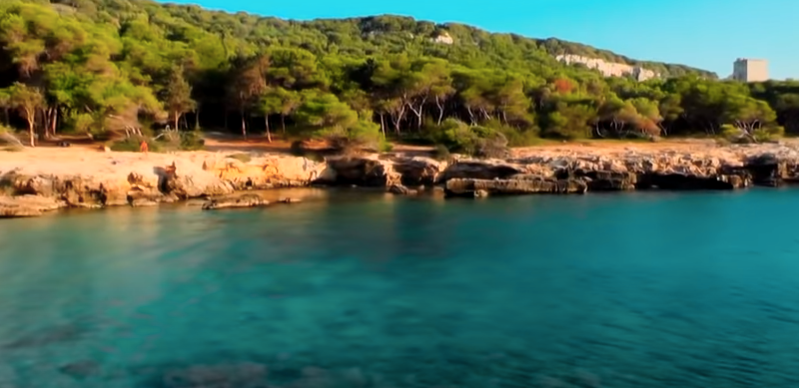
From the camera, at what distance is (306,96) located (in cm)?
4194

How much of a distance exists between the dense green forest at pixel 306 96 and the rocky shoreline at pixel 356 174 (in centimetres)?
305

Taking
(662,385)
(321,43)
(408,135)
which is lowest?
(662,385)

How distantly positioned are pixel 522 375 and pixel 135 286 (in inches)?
334

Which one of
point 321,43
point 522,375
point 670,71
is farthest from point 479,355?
point 670,71

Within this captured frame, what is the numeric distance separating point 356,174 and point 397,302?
22.8 meters

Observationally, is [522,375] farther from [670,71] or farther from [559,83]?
[670,71]

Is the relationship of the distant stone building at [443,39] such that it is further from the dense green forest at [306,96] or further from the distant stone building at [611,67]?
the dense green forest at [306,96]

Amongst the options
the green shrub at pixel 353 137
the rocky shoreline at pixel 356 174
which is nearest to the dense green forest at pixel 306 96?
the green shrub at pixel 353 137

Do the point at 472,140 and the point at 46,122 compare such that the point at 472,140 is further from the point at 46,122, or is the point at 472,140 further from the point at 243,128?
the point at 46,122

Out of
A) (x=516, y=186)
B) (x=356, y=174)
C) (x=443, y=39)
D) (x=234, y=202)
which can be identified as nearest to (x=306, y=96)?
(x=356, y=174)

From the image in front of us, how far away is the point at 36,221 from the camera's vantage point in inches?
913

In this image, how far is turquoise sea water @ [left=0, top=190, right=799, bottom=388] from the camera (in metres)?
10.1

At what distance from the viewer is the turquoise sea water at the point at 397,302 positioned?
1015 cm

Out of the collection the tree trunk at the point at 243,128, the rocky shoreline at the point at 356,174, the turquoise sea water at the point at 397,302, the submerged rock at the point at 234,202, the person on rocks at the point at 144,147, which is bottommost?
the turquoise sea water at the point at 397,302
